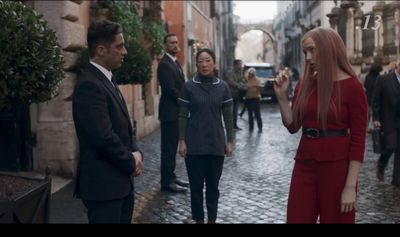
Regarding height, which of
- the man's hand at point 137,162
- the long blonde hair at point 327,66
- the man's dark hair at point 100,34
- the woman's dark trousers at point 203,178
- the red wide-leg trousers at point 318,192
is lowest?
the woman's dark trousers at point 203,178

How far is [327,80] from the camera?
3771 millimetres

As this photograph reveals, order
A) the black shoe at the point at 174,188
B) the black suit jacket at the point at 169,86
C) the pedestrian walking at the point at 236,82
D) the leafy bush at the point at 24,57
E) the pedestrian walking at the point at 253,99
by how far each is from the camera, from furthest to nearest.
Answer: the pedestrian walking at the point at 253,99
the pedestrian walking at the point at 236,82
the black shoe at the point at 174,188
the black suit jacket at the point at 169,86
the leafy bush at the point at 24,57

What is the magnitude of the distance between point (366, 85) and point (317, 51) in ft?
37.4

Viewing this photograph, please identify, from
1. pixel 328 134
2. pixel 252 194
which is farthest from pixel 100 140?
pixel 252 194

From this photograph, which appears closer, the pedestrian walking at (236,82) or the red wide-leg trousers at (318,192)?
the red wide-leg trousers at (318,192)

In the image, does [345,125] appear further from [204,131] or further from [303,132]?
[204,131]

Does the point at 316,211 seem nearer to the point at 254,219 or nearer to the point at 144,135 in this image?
the point at 254,219

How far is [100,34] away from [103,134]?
604 mm

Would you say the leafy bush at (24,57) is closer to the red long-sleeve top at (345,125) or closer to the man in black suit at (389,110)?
the red long-sleeve top at (345,125)

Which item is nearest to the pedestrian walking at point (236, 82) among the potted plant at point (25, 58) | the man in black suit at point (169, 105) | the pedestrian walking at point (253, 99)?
the pedestrian walking at point (253, 99)

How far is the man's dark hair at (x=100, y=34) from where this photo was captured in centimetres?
388

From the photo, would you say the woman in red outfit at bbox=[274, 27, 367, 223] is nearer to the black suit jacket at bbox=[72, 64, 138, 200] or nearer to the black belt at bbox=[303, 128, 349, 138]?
the black belt at bbox=[303, 128, 349, 138]

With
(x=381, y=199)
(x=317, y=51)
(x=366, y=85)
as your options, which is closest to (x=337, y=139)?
(x=317, y=51)

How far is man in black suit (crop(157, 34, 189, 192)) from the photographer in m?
7.95
